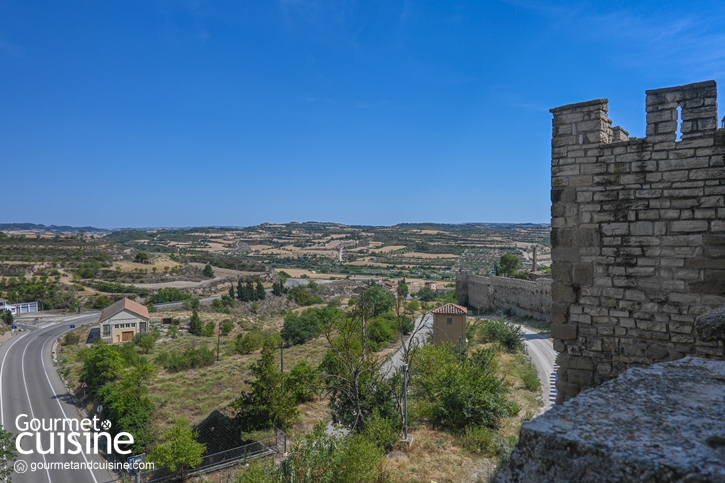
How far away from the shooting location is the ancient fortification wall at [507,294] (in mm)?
31984

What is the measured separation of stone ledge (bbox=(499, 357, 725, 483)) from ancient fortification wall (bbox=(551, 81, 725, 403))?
114 inches

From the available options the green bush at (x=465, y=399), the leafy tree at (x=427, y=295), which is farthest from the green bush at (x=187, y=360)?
the leafy tree at (x=427, y=295)

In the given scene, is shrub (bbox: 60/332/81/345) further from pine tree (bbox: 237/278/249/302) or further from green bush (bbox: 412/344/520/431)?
green bush (bbox: 412/344/520/431)

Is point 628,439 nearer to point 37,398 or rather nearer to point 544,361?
point 544,361

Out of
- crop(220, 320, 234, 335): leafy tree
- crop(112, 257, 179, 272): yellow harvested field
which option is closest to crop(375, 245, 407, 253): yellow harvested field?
crop(112, 257, 179, 272): yellow harvested field

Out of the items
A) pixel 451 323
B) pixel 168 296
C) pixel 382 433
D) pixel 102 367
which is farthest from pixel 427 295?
pixel 382 433

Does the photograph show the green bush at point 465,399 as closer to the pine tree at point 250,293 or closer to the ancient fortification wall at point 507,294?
the ancient fortification wall at point 507,294

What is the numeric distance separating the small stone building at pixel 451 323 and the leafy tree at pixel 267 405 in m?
10.3

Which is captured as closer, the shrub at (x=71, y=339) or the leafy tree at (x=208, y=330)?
the shrub at (x=71, y=339)

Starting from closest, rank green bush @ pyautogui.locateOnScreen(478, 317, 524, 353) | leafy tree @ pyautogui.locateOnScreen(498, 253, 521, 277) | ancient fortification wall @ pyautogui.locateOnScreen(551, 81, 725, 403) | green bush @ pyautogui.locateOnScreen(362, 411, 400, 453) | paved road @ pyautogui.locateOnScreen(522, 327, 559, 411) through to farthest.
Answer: ancient fortification wall @ pyautogui.locateOnScreen(551, 81, 725, 403)
green bush @ pyautogui.locateOnScreen(362, 411, 400, 453)
paved road @ pyautogui.locateOnScreen(522, 327, 559, 411)
green bush @ pyautogui.locateOnScreen(478, 317, 524, 353)
leafy tree @ pyautogui.locateOnScreen(498, 253, 521, 277)

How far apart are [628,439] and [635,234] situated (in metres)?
3.70

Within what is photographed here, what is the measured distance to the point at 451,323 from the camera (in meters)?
→ 22.6

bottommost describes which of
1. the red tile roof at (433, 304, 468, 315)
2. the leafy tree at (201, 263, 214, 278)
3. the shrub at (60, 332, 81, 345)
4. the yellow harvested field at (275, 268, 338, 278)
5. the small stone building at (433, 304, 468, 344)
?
the shrub at (60, 332, 81, 345)

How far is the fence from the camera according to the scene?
12.8m
